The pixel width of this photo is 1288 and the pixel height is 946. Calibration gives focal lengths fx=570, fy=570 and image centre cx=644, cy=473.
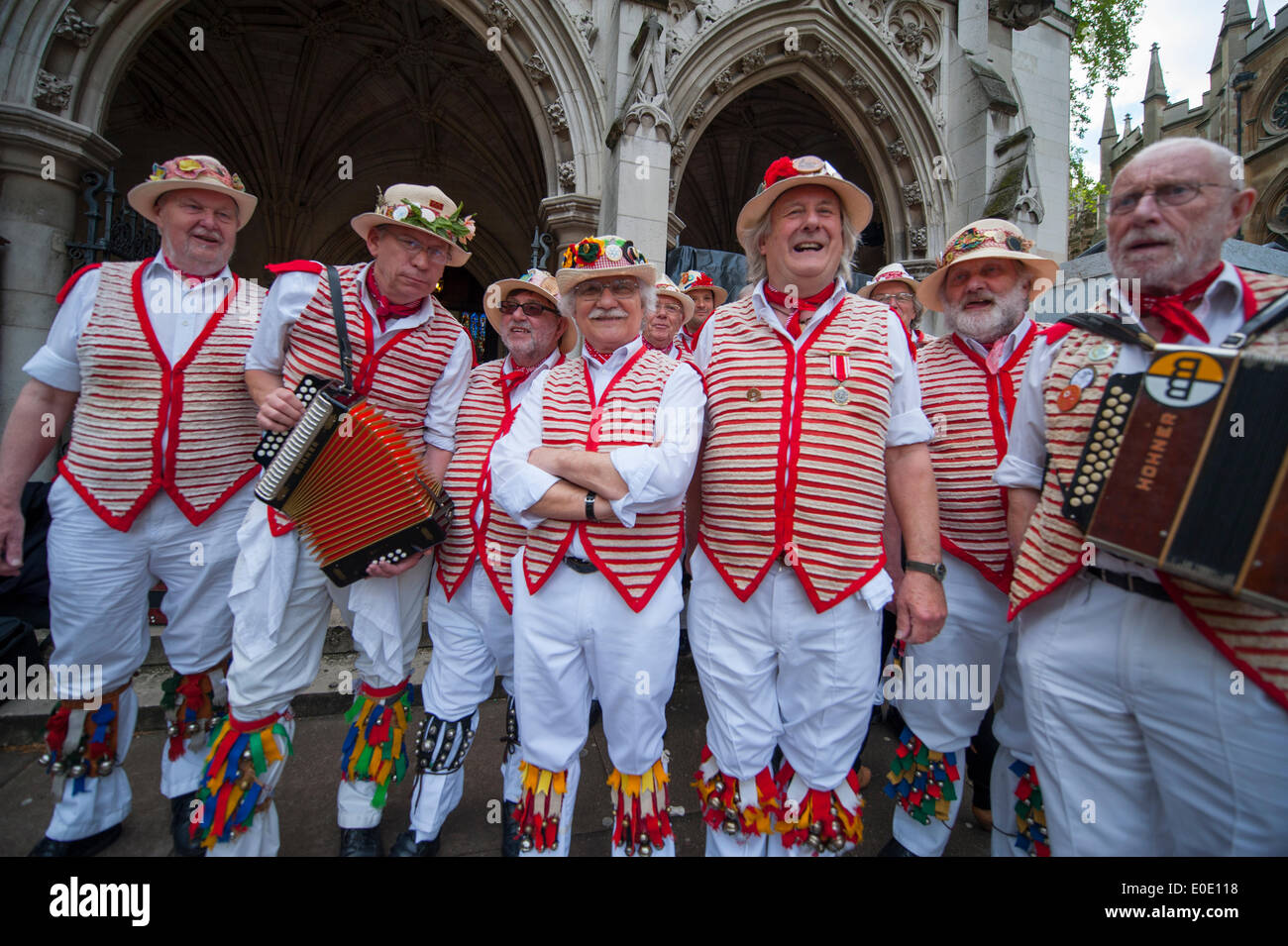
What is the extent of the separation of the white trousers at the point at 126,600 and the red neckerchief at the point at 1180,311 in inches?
136

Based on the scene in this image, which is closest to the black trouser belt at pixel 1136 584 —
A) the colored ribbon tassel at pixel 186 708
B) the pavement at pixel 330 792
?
the pavement at pixel 330 792

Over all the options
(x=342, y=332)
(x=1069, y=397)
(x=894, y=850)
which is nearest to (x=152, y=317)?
(x=342, y=332)

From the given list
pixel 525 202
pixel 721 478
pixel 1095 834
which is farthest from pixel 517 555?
pixel 525 202

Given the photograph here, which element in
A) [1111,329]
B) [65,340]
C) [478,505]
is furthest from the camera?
[478,505]

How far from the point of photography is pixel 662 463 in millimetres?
1892

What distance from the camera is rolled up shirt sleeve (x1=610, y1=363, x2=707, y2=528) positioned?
1.89m

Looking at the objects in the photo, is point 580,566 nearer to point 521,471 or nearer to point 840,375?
point 521,471

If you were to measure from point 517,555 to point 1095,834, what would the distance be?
2.02 meters

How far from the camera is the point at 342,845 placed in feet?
8.14

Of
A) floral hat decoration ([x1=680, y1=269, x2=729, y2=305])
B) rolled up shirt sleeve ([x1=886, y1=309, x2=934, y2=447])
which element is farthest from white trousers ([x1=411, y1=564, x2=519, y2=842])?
floral hat decoration ([x1=680, y1=269, x2=729, y2=305])

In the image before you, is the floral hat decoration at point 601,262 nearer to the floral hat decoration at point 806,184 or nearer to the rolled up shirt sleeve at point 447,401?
the floral hat decoration at point 806,184

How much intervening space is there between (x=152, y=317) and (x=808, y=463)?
9.16ft

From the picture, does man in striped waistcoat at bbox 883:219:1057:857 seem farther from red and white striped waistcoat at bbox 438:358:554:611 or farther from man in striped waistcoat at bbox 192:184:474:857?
man in striped waistcoat at bbox 192:184:474:857

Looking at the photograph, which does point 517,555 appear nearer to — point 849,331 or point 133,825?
point 849,331
